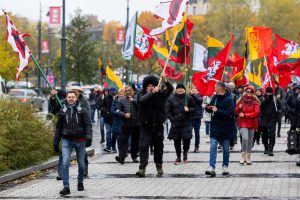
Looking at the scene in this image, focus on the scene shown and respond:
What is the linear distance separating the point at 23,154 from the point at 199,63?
899cm

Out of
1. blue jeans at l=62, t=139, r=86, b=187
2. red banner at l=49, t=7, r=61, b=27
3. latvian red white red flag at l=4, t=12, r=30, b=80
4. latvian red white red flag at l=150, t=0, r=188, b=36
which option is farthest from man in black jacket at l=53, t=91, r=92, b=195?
red banner at l=49, t=7, r=61, b=27

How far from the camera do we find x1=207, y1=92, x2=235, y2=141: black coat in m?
14.0

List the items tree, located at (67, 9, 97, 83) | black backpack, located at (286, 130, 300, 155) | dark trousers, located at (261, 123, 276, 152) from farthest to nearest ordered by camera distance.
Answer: tree, located at (67, 9, 97, 83)
dark trousers, located at (261, 123, 276, 152)
black backpack, located at (286, 130, 300, 155)

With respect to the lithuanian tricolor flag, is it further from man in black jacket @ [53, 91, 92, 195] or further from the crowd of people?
man in black jacket @ [53, 91, 92, 195]

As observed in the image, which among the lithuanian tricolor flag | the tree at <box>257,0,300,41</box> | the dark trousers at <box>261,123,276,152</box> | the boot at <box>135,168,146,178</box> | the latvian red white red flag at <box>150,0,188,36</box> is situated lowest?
the boot at <box>135,168,146,178</box>

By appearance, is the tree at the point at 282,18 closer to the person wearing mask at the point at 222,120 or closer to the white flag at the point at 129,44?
the white flag at the point at 129,44

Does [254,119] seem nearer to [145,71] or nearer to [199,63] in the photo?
[199,63]

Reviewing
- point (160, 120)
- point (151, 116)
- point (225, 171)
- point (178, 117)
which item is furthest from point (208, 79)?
point (225, 171)

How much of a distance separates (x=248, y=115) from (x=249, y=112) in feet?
0.38

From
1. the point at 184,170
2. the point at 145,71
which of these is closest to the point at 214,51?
the point at 184,170

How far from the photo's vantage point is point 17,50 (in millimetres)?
16109

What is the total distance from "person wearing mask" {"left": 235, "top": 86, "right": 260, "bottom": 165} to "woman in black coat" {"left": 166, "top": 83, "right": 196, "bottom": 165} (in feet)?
3.37

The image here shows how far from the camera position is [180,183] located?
12828 millimetres

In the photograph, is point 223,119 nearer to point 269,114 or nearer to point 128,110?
point 128,110
